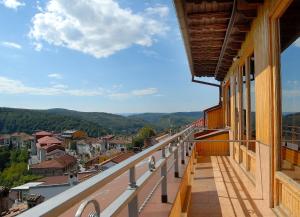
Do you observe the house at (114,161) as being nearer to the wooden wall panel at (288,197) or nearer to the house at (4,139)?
the wooden wall panel at (288,197)

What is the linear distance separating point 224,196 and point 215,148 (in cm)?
710

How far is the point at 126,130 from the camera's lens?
162m

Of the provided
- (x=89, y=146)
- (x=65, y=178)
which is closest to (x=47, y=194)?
(x=65, y=178)

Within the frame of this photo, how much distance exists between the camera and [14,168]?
295 ft

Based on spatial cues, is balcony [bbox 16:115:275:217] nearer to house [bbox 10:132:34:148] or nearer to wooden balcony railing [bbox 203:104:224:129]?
wooden balcony railing [bbox 203:104:224:129]

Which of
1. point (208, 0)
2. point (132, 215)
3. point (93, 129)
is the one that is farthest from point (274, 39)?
point (93, 129)

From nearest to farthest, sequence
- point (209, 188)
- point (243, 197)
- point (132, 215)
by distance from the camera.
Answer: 1. point (132, 215)
2. point (243, 197)
3. point (209, 188)

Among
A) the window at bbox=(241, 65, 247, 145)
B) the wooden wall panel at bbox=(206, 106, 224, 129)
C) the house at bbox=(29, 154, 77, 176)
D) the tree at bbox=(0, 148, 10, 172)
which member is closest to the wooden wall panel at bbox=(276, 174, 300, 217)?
the window at bbox=(241, 65, 247, 145)

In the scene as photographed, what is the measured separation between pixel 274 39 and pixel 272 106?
842mm

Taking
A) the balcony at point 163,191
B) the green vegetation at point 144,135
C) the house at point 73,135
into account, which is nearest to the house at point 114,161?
the balcony at point 163,191

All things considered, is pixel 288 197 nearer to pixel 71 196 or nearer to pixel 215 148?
pixel 71 196

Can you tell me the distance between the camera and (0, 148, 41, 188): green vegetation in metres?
80.5

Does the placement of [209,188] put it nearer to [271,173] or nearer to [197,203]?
[197,203]

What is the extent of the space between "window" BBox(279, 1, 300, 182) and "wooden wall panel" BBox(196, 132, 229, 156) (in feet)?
27.8
